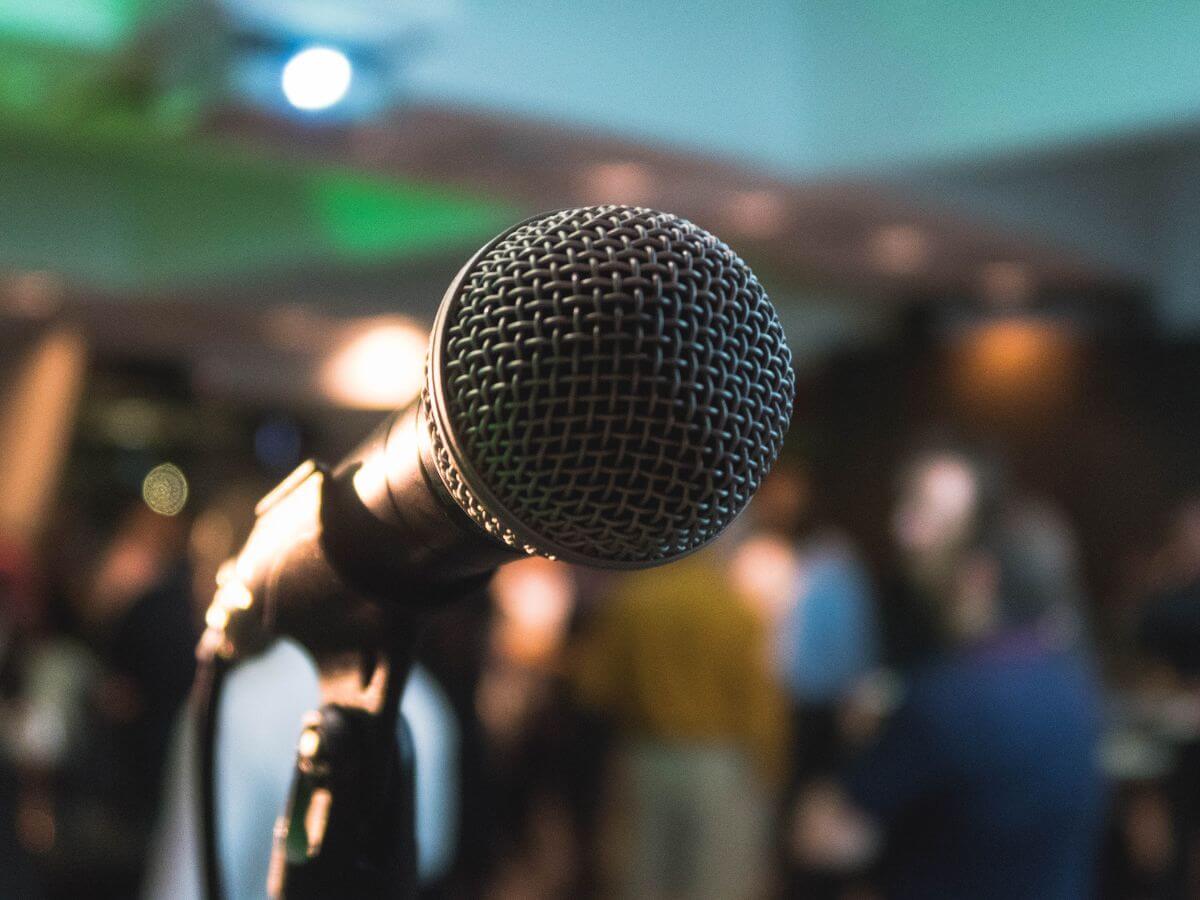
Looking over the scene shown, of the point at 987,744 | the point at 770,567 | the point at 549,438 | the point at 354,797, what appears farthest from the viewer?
the point at 770,567

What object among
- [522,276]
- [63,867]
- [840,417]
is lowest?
[63,867]

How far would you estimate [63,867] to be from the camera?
17.1 feet

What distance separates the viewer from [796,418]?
8.78 meters

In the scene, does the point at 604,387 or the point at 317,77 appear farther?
the point at 317,77

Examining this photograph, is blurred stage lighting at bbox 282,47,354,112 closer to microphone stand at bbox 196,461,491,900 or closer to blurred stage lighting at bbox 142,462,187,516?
microphone stand at bbox 196,461,491,900

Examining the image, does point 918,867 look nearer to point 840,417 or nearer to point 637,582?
point 637,582

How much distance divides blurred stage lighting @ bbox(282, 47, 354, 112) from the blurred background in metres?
0.01

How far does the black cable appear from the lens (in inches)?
36.5

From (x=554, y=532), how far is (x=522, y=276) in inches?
5.0

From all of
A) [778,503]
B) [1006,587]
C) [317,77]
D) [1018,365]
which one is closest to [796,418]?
[1018,365]

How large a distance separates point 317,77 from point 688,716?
2.33m

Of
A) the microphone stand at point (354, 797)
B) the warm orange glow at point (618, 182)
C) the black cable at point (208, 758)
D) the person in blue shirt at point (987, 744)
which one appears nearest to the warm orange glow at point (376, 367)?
the warm orange glow at point (618, 182)

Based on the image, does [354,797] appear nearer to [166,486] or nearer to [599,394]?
[599,394]

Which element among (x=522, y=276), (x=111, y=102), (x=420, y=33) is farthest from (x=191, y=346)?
(x=522, y=276)
